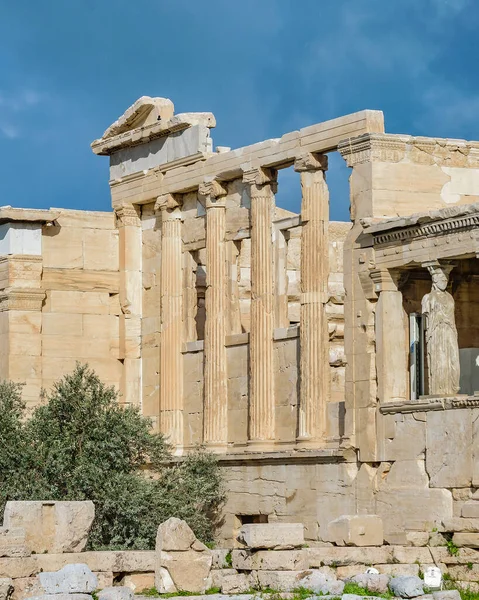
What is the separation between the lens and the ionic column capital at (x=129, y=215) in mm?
31672

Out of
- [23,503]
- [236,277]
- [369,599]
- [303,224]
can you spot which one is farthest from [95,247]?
[369,599]

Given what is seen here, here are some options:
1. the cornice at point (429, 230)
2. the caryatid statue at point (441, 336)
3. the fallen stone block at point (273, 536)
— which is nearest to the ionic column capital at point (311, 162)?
the cornice at point (429, 230)

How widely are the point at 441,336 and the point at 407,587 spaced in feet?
19.6

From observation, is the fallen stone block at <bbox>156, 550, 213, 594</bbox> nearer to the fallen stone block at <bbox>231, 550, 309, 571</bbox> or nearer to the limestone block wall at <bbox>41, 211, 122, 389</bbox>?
the fallen stone block at <bbox>231, 550, 309, 571</bbox>

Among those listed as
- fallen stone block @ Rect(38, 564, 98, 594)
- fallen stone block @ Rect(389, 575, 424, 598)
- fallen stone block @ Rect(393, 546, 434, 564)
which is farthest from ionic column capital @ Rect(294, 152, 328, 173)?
fallen stone block @ Rect(38, 564, 98, 594)

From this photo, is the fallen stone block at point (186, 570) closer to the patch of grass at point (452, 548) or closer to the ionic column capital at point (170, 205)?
the patch of grass at point (452, 548)

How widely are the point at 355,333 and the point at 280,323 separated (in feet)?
8.45

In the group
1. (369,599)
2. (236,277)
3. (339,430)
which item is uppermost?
(236,277)

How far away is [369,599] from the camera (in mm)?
19203

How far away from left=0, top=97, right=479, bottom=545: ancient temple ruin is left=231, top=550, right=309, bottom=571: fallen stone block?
1788mm

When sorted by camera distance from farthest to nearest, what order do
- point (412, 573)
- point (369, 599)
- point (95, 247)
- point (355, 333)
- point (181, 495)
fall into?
point (95, 247)
point (181, 495)
point (355, 333)
point (412, 573)
point (369, 599)

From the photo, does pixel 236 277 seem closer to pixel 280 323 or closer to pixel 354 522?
pixel 280 323

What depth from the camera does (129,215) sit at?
31734mm

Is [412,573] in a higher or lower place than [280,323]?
lower
